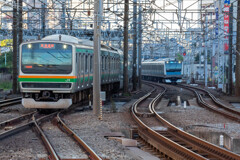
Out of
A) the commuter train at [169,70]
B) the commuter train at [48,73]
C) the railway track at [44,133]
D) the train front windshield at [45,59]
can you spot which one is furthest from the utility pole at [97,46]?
the commuter train at [169,70]

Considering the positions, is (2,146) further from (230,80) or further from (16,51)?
(230,80)

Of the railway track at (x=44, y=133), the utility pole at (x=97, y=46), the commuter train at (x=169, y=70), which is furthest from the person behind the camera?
the commuter train at (x=169, y=70)

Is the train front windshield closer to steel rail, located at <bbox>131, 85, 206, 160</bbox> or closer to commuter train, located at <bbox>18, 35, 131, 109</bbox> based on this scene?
commuter train, located at <bbox>18, 35, 131, 109</bbox>

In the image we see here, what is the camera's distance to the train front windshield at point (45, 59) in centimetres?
1714

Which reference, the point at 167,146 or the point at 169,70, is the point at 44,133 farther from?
the point at 169,70

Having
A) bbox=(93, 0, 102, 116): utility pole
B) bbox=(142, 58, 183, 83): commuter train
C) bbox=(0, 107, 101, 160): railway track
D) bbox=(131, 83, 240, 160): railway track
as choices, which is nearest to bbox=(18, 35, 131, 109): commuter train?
bbox=(0, 107, 101, 160): railway track

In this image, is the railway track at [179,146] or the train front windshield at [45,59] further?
the train front windshield at [45,59]

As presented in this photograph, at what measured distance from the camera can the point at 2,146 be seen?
402 inches

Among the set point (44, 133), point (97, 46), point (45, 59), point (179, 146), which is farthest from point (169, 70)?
point (179, 146)

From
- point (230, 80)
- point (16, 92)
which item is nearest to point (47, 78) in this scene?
point (16, 92)

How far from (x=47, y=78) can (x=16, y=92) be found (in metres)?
12.0

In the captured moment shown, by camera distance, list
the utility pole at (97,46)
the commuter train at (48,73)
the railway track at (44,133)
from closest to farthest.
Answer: the railway track at (44,133)
the utility pole at (97,46)
the commuter train at (48,73)

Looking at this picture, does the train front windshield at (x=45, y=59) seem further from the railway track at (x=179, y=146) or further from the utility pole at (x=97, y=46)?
the railway track at (x=179, y=146)

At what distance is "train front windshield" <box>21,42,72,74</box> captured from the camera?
56.2 ft
